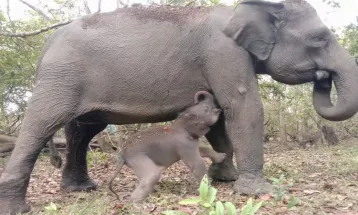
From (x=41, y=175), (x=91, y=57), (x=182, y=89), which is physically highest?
(x=91, y=57)

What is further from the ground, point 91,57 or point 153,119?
point 91,57

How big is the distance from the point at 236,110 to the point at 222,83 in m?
0.27

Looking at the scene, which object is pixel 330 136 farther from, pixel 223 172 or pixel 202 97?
pixel 202 97

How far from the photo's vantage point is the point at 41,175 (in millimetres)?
7086

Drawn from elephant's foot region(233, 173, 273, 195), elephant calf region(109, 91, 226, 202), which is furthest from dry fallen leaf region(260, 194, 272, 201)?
elephant calf region(109, 91, 226, 202)

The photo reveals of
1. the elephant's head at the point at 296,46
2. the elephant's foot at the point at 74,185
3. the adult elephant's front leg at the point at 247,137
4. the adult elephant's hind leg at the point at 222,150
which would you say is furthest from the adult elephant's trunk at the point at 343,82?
the elephant's foot at the point at 74,185

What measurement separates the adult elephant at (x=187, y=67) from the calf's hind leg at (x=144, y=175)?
59 cm

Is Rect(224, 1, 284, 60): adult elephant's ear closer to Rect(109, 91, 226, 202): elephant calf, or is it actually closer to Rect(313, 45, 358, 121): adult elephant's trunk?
Rect(313, 45, 358, 121): adult elephant's trunk

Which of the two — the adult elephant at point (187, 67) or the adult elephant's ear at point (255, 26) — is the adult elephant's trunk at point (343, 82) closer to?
the adult elephant at point (187, 67)

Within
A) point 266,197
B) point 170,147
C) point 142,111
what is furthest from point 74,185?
→ point 266,197

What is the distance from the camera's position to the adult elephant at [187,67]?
395cm

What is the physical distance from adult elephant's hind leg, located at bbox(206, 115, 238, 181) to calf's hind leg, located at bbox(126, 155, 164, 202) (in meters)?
1.16

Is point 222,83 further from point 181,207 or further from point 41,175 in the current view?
point 41,175

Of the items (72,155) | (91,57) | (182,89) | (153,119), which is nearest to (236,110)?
(182,89)
